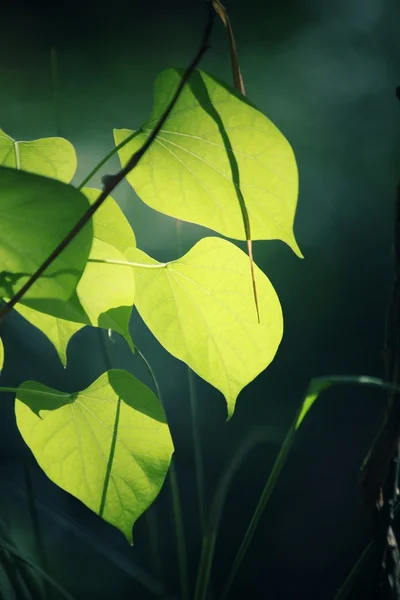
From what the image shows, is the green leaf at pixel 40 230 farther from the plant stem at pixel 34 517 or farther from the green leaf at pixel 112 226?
the plant stem at pixel 34 517

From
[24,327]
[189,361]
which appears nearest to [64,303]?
[189,361]

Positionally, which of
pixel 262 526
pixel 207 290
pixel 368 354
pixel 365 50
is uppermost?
pixel 365 50

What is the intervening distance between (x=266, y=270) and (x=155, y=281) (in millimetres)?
248

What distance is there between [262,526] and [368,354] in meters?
0.18

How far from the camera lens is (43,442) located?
0.26 meters

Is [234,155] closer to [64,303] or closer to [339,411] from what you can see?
[64,303]

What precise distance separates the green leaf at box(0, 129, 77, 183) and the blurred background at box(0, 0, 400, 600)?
0.23 metres

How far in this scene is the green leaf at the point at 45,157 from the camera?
0.83 ft

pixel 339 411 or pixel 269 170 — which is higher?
pixel 269 170

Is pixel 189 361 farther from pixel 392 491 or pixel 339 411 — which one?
pixel 339 411

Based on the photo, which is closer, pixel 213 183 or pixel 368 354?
pixel 213 183

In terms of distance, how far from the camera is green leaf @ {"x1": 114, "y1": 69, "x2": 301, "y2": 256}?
0.20 meters

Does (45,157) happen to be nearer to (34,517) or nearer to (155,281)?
(155,281)

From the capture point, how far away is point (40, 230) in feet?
0.58
